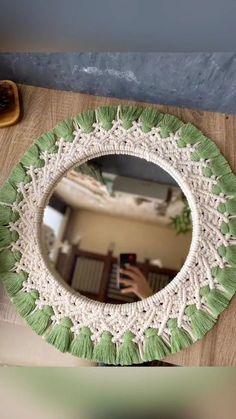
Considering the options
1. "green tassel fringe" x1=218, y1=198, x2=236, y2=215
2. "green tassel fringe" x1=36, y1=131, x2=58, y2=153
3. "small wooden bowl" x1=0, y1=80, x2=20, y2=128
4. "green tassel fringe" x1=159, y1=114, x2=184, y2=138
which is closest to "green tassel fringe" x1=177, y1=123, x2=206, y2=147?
"green tassel fringe" x1=159, y1=114, x2=184, y2=138

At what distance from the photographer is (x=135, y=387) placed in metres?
0.57

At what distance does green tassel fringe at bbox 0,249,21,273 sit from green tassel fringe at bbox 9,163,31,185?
0.16 m

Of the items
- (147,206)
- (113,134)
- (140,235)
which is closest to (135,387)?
(113,134)

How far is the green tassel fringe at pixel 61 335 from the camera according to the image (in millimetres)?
791

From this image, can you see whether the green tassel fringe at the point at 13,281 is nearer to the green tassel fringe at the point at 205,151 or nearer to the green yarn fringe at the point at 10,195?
the green yarn fringe at the point at 10,195

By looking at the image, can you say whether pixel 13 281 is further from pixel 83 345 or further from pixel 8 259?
pixel 83 345

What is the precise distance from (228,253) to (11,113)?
59 cm

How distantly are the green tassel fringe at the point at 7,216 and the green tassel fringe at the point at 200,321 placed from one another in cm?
43

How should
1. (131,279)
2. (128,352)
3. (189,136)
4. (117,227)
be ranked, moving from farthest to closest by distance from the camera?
(117,227), (131,279), (189,136), (128,352)

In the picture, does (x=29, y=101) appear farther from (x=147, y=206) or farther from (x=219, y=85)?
(x=147, y=206)

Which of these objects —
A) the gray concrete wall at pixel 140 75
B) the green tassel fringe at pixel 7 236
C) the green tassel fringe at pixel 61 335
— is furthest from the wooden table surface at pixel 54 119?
the green tassel fringe at pixel 61 335

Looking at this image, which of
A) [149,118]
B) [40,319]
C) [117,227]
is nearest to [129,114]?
[149,118]

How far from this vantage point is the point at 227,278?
0.79 m

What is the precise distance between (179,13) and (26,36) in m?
0.29
